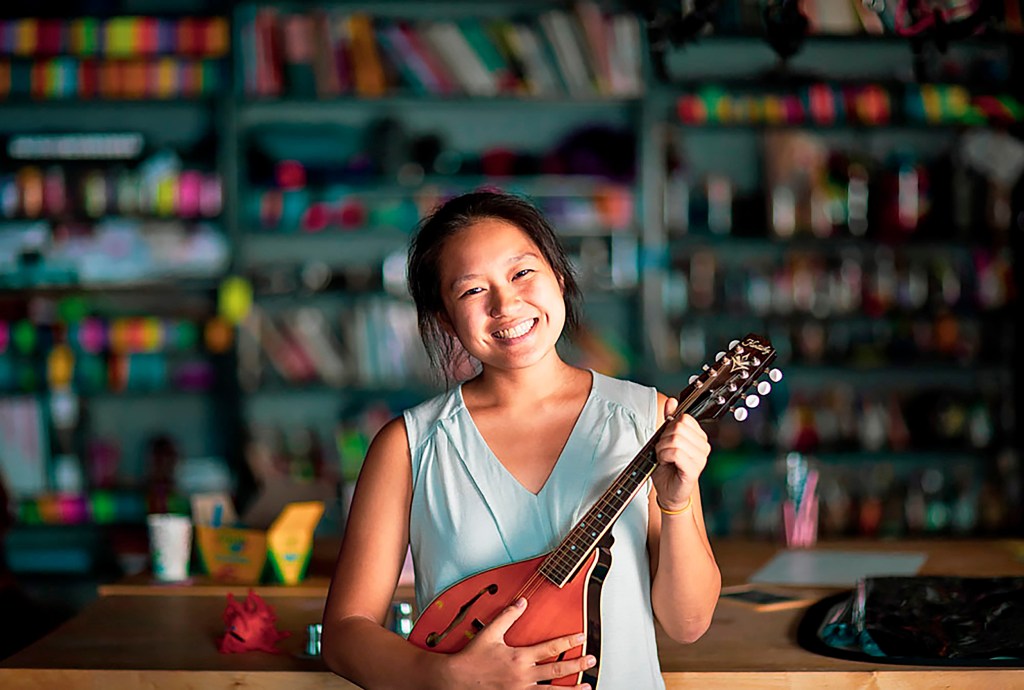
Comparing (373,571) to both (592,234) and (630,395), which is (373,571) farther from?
(592,234)

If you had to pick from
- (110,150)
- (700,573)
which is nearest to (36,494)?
(110,150)

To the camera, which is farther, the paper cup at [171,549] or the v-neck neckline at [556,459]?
the paper cup at [171,549]

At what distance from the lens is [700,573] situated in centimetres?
151

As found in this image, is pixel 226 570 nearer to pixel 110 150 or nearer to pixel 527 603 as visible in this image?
pixel 527 603

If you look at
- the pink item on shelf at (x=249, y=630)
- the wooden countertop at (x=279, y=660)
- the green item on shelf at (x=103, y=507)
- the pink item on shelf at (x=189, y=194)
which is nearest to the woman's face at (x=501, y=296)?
the wooden countertop at (x=279, y=660)

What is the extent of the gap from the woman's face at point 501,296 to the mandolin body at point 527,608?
258mm

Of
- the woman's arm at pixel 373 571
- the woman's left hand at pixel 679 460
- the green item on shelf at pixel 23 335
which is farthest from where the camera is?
the green item on shelf at pixel 23 335

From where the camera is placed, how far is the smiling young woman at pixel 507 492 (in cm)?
150

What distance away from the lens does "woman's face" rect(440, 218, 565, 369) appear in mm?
1549

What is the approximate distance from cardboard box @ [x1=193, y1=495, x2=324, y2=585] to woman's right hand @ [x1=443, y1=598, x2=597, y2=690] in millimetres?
1020

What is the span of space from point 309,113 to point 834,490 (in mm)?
2409

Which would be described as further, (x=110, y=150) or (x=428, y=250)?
(x=110, y=150)

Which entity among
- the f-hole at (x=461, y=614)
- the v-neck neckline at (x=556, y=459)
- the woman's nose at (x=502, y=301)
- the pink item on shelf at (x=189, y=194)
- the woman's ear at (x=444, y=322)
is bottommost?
the f-hole at (x=461, y=614)

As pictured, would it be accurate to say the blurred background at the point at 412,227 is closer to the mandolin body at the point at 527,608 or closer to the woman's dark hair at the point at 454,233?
the woman's dark hair at the point at 454,233
